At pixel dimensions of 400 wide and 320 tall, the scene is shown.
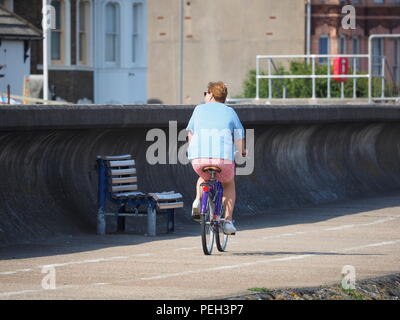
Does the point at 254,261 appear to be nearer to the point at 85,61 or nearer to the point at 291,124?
the point at 291,124

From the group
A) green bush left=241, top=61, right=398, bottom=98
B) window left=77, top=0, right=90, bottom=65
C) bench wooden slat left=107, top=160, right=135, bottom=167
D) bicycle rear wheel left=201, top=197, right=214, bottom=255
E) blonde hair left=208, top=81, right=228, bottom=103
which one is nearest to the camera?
bicycle rear wheel left=201, top=197, right=214, bottom=255

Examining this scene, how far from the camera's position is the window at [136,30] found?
201 ft

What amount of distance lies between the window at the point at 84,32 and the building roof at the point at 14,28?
12.3m

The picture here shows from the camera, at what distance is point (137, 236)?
15.7m

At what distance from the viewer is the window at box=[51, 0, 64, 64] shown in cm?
5431

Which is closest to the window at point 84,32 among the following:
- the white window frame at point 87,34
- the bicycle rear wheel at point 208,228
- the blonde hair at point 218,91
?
the white window frame at point 87,34

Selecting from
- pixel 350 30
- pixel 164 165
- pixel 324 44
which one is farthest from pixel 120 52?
pixel 164 165

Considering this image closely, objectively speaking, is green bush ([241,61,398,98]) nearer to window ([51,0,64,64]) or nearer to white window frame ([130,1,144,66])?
window ([51,0,64,64])

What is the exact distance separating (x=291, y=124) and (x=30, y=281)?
31.0 ft

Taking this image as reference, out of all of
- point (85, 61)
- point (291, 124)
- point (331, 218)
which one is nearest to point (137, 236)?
point (331, 218)

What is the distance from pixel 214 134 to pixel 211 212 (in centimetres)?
76

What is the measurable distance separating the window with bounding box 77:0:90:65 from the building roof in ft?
40.2

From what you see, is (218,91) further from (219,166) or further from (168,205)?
(168,205)

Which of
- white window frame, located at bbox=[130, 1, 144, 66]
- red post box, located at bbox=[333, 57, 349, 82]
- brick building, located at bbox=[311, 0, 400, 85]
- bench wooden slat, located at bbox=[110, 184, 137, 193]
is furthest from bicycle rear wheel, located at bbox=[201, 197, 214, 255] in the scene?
white window frame, located at bbox=[130, 1, 144, 66]
